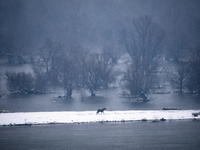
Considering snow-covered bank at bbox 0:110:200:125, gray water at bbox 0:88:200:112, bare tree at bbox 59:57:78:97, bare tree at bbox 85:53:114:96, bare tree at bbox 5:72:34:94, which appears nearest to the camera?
snow-covered bank at bbox 0:110:200:125

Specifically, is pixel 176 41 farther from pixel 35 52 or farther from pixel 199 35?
pixel 35 52

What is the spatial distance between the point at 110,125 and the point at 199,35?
7779 cm

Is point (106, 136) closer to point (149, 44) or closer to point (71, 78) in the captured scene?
point (71, 78)

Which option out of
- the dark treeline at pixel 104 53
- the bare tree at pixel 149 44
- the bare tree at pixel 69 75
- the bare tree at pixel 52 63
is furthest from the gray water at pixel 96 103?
the bare tree at pixel 149 44

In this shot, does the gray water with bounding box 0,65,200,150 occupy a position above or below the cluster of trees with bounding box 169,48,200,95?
below

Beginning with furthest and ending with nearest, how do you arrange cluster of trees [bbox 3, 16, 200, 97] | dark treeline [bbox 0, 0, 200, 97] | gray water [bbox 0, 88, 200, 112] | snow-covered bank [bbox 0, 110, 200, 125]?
dark treeline [bbox 0, 0, 200, 97], cluster of trees [bbox 3, 16, 200, 97], gray water [bbox 0, 88, 200, 112], snow-covered bank [bbox 0, 110, 200, 125]

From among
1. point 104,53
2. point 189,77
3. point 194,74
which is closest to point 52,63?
point 104,53

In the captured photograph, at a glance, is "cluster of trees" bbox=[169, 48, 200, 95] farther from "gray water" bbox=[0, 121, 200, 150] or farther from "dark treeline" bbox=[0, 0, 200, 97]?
"gray water" bbox=[0, 121, 200, 150]

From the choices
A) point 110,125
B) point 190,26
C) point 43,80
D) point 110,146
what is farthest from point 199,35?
point 110,146

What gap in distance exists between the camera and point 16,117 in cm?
2867

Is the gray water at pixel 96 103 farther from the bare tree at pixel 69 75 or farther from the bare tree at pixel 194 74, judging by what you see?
the bare tree at pixel 194 74

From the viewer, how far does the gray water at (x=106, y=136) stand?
19.5m

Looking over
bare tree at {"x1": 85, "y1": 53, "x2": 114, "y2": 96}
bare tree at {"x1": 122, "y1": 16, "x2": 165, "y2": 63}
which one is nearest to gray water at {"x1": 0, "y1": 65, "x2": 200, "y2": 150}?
bare tree at {"x1": 85, "y1": 53, "x2": 114, "y2": 96}

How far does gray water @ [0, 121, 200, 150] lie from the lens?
19.5m
